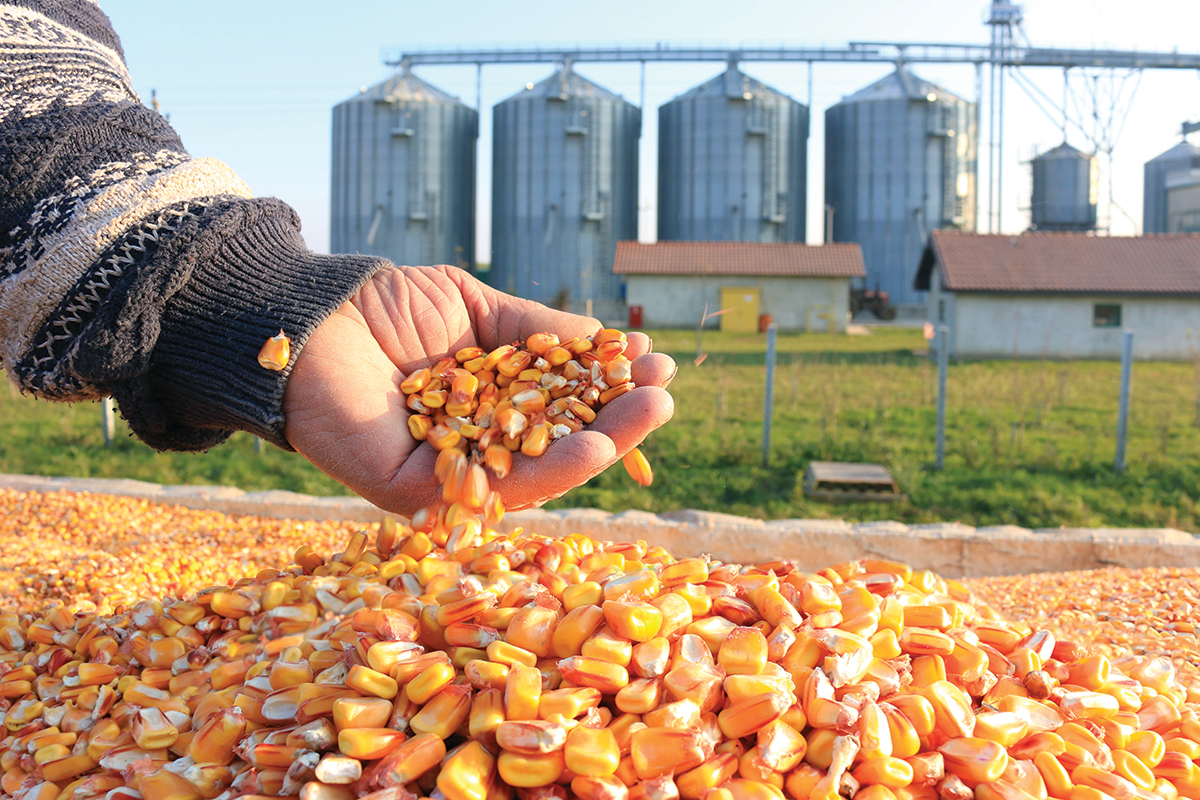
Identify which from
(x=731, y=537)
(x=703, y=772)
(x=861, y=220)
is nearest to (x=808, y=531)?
(x=731, y=537)

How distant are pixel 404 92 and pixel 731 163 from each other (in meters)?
9.99

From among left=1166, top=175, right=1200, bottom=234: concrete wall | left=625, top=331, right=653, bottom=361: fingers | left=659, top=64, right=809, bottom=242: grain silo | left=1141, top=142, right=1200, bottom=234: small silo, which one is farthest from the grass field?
left=1141, top=142, right=1200, bottom=234: small silo

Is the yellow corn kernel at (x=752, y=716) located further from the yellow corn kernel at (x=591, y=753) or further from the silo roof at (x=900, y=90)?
the silo roof at (x=900, y=90)

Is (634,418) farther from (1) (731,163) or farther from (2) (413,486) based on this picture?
(1) (731,163)

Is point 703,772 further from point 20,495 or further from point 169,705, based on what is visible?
point 20,495

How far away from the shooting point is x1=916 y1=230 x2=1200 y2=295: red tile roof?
15.4m

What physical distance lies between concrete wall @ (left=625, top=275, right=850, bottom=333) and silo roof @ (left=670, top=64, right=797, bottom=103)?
7.44 metres

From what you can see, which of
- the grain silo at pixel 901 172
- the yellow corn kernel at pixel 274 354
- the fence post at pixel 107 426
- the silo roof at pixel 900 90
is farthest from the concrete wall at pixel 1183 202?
the yellow corn kernel at pixel 274 354

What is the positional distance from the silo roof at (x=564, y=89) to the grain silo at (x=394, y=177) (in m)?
2.57

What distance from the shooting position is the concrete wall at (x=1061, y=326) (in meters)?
15.4

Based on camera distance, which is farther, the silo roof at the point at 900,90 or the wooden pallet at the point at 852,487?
the silo roof at the point at 900,90

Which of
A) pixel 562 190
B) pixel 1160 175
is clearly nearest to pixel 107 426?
pixel 562 190

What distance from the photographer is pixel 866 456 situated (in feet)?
20.1

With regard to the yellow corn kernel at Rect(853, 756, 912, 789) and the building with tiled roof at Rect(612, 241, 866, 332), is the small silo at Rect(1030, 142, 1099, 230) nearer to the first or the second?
the building with tiled roof at Rect(612, 241, 866, 332)
